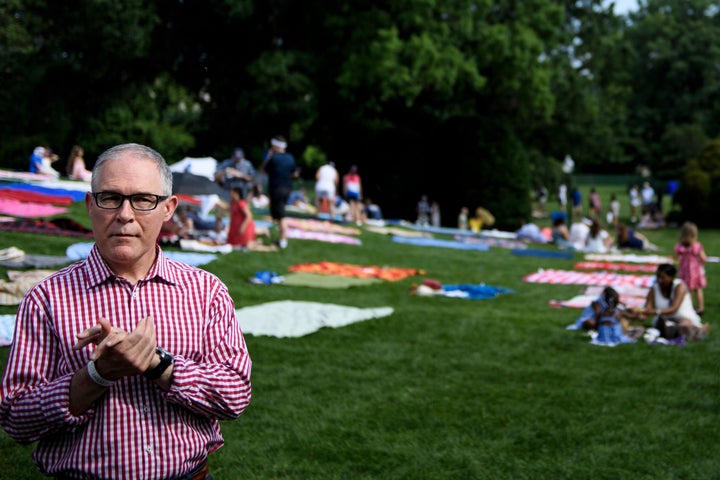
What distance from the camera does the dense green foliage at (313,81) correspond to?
30219mm

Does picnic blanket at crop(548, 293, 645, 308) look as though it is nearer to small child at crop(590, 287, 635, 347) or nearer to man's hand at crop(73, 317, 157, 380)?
small child at crop(590, 287, 635, 347)

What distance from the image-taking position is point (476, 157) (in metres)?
30.7

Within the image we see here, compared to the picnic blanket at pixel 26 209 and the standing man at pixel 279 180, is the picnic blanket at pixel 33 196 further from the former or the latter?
the standing man at pixel 279 180

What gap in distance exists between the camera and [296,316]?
1027cm

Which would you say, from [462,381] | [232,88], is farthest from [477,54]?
[462,381]

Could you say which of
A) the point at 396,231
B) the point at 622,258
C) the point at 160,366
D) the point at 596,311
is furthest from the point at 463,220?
the point at 160,366

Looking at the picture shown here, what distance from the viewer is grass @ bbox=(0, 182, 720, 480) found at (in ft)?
18.9

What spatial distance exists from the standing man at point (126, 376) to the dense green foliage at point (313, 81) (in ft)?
81.0

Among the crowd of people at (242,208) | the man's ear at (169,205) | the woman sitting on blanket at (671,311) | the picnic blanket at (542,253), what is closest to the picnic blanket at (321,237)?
the crowd of people at (242,208)

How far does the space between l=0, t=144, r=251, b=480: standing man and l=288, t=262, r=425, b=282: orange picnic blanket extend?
11.8 meters

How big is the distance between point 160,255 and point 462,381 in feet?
18.1

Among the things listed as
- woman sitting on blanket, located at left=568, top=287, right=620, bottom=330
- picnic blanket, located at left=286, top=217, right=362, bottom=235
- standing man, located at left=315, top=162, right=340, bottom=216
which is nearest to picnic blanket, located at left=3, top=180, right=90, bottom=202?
picnic blanket, located at left=286, top=217, right=362, bottom=235

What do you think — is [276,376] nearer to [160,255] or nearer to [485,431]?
[485,431]

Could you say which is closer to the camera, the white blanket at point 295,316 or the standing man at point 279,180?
the white blanket at point 295,316
